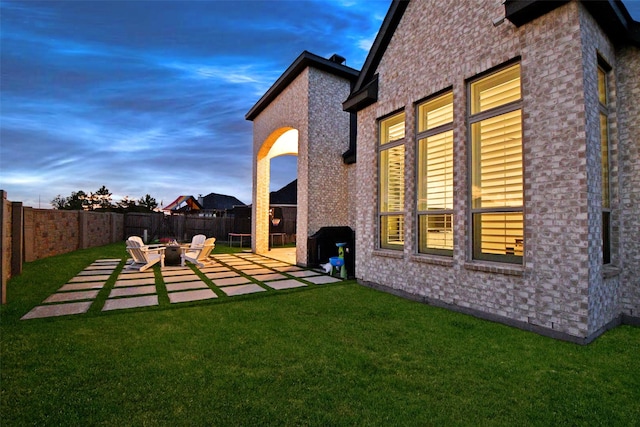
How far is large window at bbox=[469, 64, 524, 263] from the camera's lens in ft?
12.8

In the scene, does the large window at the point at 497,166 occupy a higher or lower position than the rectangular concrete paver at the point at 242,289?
higher

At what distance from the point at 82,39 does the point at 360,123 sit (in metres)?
7.67

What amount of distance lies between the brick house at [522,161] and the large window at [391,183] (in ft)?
1.00

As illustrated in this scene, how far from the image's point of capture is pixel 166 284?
20.5ft

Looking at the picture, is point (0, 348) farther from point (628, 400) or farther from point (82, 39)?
point (82, 39)

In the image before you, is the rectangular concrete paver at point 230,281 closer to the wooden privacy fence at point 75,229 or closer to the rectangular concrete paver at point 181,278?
the rectangular concrete paver at point 181,278

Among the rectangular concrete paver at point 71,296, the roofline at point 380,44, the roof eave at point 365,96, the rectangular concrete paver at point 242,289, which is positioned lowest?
the rectangular concrete paver at point 242,289

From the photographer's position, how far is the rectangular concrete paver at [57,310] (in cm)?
408

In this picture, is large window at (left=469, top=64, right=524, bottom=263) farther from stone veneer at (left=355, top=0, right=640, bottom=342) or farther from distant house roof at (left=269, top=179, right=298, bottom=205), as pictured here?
distant house roof at (left=269, top=179, right=298, bottom=205)

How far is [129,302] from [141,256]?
138 inches

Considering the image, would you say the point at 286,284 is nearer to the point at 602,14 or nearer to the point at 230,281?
the point at 230,281

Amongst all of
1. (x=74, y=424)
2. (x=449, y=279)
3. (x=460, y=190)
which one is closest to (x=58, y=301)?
(x=74, y=424)

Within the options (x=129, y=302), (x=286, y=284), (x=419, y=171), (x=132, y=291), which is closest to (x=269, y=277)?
(x=286, y=284)

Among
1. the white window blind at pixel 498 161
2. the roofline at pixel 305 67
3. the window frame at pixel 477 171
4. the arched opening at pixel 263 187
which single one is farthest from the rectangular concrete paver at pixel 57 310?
the roofline at pixel 305 67
